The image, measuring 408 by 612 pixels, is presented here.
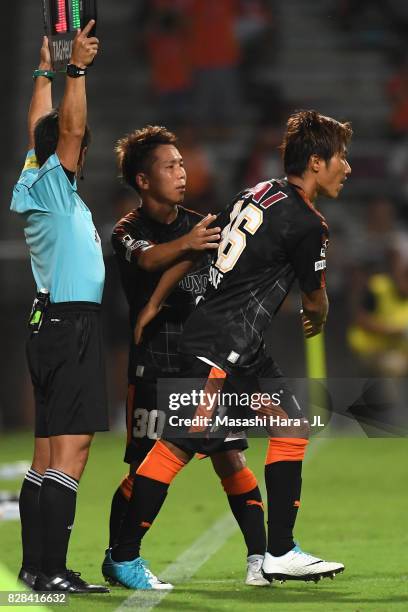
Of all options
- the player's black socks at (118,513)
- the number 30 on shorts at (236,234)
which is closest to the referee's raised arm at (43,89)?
the number 30 on shorts at (236,234)

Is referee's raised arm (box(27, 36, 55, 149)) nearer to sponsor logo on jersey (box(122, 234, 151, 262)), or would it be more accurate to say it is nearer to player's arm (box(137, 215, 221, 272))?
sponsor logo on jersey (box(122, 234, 151, 262))

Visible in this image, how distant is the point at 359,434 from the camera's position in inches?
535

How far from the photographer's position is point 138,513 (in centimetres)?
579

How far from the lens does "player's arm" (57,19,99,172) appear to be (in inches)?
215

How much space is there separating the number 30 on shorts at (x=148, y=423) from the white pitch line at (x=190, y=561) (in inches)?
Result: 26.4

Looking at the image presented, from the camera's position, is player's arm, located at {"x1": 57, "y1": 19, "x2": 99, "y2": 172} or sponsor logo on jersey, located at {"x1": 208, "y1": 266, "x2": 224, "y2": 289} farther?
sponsor logo on jersey, located at {"x1": 208, "y1": 266, "x2": 224, "y2": 289}

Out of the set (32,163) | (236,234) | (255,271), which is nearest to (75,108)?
(32,163)

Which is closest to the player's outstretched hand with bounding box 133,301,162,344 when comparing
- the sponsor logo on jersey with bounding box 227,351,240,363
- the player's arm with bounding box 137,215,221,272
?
the player's arm with bounding box 137,215,221,272

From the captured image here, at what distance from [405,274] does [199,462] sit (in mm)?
3524

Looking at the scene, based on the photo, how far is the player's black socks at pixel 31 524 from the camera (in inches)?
230

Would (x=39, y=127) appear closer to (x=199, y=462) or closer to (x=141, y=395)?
(x=141, y=395)

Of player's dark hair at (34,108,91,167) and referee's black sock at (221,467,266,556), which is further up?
player's dark hair at (34,108,91,167)

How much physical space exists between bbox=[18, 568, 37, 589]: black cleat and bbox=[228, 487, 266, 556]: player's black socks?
0.98 meters

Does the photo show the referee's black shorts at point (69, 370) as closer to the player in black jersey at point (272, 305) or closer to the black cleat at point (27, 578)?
the player in black jersey at point (272, 305)
